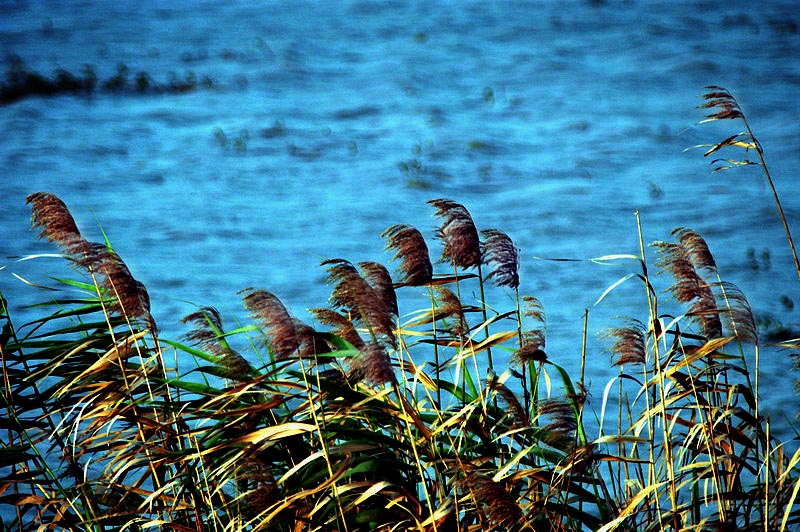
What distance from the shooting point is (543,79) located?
662 centimetres

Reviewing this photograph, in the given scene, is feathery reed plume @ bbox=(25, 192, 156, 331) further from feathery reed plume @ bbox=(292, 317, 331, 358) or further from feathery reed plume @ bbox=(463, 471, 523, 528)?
feathery reed plume @ bbox=(463, 471, 523, 528)

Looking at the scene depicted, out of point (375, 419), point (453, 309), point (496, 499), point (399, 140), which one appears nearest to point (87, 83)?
point (399, 140)

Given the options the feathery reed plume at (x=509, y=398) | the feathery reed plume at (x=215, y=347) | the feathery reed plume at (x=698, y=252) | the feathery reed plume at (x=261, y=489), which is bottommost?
the feathery reed plume at (x=261, y=489)

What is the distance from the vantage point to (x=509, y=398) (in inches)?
66.6

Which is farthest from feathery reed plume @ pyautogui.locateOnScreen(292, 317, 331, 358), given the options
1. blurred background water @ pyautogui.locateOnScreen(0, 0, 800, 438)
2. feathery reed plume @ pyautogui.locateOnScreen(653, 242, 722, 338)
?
blurred background water @ pyautogui.locateOnScreen(0, 0, 800, 438)

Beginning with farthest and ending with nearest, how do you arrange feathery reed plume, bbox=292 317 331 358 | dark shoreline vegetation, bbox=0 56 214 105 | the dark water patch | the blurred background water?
dark shoreline vegetation, bbox=0 56 214 105 → the dark water patch → the blurred background water → feathery reed plume, bbox=292 317 331 358

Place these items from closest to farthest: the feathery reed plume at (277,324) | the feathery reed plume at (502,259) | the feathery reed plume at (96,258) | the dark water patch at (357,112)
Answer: the feathery reed plume at (277,324) < the feathery reed plume at (96,258) < the feathery reed plume at (502,259) < the dark water patch at (357,112)

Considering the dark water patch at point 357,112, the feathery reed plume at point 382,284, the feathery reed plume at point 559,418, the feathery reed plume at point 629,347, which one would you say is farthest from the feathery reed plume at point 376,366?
the dark water patch at point 357,112

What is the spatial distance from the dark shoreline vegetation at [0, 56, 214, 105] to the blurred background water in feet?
0.20

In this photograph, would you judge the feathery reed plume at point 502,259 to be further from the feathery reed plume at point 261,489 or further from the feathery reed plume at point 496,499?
Answer: the feathery reed plume at point 261,489

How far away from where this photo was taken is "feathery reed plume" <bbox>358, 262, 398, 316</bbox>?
5.10ft

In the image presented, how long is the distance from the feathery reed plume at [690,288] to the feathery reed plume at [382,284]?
0.47 m

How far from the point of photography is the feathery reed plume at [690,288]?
1660 mm

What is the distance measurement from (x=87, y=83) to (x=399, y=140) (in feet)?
7.70
